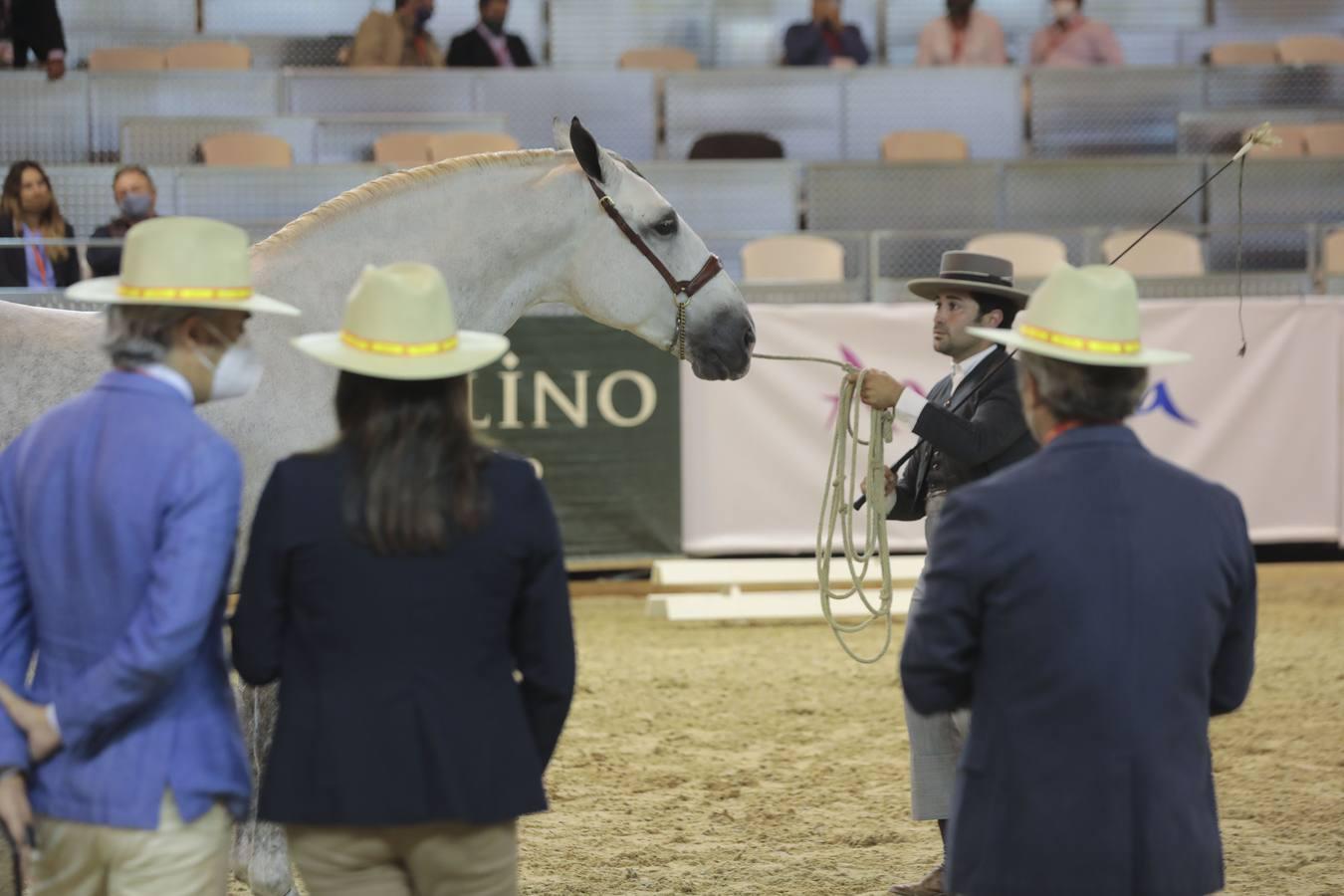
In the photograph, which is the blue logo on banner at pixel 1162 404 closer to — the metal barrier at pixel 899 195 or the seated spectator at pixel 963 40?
the metal barrier at pixel 899 195

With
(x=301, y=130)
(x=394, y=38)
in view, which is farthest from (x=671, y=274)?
(x=394, y=38)

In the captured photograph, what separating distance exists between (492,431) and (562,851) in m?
5.53

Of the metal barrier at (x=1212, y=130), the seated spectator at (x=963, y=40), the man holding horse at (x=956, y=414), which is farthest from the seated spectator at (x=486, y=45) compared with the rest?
the man holding horse at (x=956, y=414)

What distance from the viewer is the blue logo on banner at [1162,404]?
10648 millimetres

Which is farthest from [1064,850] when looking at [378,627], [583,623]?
[583,623]

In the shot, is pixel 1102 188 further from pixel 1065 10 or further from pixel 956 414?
pixel 956 414

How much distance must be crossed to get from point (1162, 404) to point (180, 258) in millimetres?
9164

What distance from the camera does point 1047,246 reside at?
1126 centimetres

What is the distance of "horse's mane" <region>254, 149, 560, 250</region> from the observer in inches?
171

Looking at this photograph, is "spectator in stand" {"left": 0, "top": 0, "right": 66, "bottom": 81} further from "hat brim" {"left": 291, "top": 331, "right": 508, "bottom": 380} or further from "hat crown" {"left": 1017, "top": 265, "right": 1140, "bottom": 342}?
"hat crown" {"left": 1017, "top": 265, "right": 1140, "bottom": 342}

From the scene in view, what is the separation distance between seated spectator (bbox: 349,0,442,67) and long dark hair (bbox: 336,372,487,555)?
466 inches

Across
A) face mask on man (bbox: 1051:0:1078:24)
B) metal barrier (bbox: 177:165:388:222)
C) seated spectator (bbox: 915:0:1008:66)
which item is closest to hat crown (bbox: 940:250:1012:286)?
metal barrier (bbox: 177:165:388:222)

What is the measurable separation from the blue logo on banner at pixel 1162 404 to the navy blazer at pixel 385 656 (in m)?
8.91

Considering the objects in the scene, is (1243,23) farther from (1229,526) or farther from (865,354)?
(1229,526)
